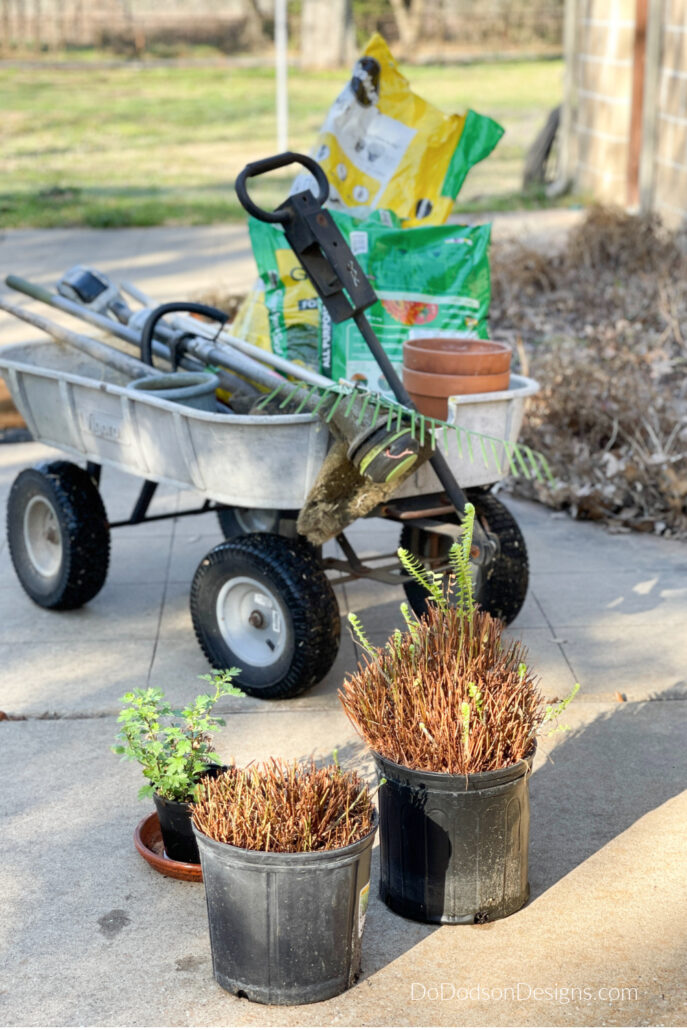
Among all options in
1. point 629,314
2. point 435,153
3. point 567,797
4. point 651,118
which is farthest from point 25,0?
point 567,797

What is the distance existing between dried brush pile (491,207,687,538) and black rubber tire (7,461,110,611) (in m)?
2.02

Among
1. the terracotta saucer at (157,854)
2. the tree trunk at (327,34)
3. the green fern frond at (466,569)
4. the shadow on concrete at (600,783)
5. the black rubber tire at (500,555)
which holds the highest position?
the tree trunk at (327,34)

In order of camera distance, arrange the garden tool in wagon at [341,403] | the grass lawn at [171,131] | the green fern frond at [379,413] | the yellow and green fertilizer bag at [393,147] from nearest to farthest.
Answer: the green fern frond at [379,413]
the garden tool in wagon at [341,403]
the yellow and green fertilizer bag at [393,147]
the grass lawn at [171,131]

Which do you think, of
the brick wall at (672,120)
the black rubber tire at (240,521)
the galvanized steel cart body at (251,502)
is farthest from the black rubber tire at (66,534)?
the brick wall at (672,120)

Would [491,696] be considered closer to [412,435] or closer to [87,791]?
[412,435]

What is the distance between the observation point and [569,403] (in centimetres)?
657

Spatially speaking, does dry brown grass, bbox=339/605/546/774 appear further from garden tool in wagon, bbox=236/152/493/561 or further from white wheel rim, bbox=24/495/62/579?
white wheel rim, bbox=24/495/62/579

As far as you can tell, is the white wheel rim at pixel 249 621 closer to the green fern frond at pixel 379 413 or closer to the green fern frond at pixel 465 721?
the green fern frond at pixel 379 413

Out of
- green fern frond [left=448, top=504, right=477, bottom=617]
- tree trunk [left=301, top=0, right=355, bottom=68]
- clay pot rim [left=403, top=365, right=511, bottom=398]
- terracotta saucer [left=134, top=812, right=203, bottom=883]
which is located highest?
tree trunk [left=301, top=0, right=355, bottom=68]

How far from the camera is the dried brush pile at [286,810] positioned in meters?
2.65

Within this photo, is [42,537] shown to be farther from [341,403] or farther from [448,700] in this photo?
[448,700]

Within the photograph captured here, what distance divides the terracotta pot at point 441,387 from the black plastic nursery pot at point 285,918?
1743 millimetres

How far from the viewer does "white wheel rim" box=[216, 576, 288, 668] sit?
412 cm

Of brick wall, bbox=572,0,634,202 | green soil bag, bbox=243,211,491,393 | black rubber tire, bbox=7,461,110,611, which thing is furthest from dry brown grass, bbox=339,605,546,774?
brick wall, bbox=572,0,634,202
